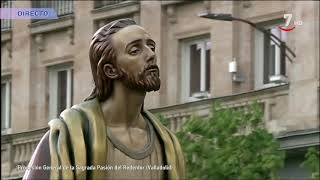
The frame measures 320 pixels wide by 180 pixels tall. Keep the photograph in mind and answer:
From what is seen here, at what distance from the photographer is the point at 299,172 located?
38062 millimetres

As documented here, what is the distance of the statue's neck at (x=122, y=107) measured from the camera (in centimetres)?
900

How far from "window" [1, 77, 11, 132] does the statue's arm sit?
136 feet

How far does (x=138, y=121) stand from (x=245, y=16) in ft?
106

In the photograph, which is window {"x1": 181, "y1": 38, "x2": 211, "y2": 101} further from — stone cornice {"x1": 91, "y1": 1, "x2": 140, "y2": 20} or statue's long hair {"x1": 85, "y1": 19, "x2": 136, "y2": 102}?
statue's long hair {"x1": 85, "y1": 19, "x2": 136, "y2": 102}

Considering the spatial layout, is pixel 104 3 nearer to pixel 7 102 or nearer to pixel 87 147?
pixel 7 102

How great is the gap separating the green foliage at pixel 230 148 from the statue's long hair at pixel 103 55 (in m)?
21.9

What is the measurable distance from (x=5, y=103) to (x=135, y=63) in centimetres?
4257

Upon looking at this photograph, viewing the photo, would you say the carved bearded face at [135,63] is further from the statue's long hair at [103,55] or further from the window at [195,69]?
the window at [195,69]

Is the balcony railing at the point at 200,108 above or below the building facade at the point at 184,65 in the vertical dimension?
below

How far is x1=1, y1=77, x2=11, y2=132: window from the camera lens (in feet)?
166

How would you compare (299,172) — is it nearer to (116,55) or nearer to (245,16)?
(245,16)

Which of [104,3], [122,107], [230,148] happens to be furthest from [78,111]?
[104,3]

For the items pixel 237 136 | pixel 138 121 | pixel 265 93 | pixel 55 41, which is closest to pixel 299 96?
pixel 265 93

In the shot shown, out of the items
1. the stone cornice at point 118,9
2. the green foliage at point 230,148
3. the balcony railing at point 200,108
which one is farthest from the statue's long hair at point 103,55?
the stone cornice at point 118,9
